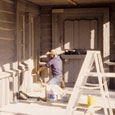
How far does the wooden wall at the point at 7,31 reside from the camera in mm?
8387

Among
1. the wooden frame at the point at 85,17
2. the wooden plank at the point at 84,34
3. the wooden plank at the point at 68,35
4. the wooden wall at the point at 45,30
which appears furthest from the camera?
the wooden wall at the point at 45,30

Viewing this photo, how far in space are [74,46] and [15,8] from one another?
3301mm

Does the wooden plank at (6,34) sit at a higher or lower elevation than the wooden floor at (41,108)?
higher

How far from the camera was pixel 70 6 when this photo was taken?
11648 millimetres

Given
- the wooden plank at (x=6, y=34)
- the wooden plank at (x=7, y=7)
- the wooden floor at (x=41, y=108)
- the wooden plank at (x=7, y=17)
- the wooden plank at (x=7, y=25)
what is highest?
the wooden plank at (x=7, y=7)

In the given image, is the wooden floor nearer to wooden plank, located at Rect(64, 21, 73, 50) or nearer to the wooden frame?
the wooden frame

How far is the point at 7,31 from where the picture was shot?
8.73 meters

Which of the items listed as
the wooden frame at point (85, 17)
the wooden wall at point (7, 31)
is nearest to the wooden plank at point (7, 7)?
the wooden wall at point (7, 31)

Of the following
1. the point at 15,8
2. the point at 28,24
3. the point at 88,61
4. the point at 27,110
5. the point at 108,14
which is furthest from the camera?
the point at 108,14

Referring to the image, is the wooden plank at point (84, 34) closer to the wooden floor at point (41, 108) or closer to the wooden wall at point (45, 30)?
the wooden wall at point (45, 30)

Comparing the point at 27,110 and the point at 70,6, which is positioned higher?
the point at 70,6

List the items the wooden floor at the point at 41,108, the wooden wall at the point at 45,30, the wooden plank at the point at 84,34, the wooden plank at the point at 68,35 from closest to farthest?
the wooden floor at the point at 41,108 → the wooden plank at the point at 84,34 → the wooden plank at the point at 68,35 → the wooden wall at the point at 45,30

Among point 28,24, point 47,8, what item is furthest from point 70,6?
point 28,24

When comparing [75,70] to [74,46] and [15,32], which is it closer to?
[74,46]
